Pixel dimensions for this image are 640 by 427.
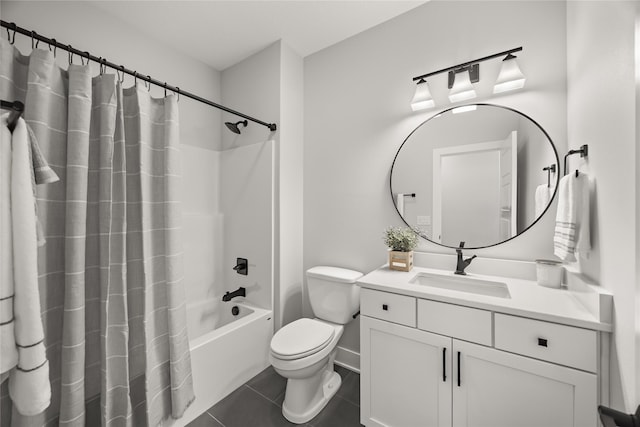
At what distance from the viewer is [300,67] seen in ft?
7.45

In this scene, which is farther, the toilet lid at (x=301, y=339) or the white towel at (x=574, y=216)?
the toilet lid at (x=301, y=339)

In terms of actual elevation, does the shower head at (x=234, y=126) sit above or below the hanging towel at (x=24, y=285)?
above

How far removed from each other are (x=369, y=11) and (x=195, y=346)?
2.55 m

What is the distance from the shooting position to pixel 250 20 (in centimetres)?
185

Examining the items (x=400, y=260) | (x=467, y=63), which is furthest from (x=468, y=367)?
(x=467, y=63)

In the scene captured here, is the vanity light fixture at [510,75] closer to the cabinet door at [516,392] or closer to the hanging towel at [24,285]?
the cabinet door at [516,392]

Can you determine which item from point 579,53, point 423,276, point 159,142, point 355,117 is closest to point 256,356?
point 423,276

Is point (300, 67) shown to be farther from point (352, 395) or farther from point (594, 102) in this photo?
point (352, 395)

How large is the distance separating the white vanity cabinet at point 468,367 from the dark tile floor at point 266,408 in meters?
0.20

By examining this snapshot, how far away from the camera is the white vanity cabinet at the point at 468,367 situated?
944 millimetres

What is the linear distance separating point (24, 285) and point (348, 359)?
6.42 feet

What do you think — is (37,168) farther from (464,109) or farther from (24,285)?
(464,109)

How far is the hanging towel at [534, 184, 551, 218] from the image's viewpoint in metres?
1.37

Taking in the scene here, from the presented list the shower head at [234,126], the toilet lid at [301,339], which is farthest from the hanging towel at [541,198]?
the shower head at [234,126]
